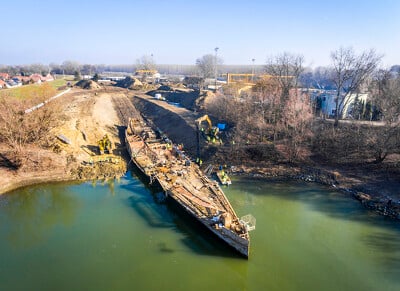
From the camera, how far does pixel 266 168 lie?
24.7 meters

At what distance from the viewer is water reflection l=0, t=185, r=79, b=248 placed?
15719 mm

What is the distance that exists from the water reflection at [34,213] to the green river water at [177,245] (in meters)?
0.06

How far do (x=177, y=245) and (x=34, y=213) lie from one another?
33.0ft

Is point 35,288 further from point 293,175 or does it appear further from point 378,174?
point 378,174

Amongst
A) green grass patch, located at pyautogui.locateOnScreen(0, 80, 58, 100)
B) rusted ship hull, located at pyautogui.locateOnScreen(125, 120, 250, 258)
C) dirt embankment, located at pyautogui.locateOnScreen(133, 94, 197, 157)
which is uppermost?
green grass patch, located at pyautogui.locateOnScreen(0, 80, 58, 100)

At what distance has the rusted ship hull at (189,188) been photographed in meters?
14.5

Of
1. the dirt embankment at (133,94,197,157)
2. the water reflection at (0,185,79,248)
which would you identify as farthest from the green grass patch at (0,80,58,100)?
the dirt embankment at (133,94,197,157)

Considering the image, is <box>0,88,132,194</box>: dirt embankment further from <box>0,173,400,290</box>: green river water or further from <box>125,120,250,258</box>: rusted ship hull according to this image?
<box>125,120,250,258</box>: rusted ship hull

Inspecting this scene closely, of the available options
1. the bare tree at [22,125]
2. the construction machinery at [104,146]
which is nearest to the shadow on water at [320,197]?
the construction machinery at [104,146]

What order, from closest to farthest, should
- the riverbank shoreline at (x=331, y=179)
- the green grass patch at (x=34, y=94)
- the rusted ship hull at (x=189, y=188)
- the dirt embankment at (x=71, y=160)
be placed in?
the rusted ship hull at (x=189, y=188) → the riverbank shoreline at (x=331, y=179) → the dirt embankment at (x=71, y=160) → the green grass patch at (x=34, y=94)

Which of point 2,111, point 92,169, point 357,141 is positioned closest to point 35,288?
point 92,169

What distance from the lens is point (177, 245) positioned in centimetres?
1489

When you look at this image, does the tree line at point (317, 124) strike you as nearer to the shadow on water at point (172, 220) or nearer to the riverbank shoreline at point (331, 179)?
the riverbank shoreline at point (331, 179)

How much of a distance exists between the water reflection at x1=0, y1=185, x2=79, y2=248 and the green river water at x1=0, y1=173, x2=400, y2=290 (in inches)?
2.5
